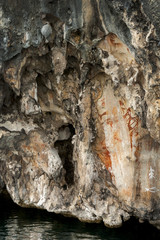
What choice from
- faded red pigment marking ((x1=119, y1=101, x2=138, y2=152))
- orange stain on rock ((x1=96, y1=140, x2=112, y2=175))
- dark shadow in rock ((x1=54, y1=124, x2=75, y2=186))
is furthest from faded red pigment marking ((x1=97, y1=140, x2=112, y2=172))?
dark shadow in rock ((x1=54, y1=124, x2=75, y2=186))

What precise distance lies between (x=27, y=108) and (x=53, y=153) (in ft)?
5.51

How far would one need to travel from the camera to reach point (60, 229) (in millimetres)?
10352

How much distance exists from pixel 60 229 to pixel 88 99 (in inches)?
152

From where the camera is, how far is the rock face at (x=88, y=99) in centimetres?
765

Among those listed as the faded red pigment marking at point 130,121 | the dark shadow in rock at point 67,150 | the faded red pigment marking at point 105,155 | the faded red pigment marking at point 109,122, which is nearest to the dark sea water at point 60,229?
the dark shadow in rock at point 67,150

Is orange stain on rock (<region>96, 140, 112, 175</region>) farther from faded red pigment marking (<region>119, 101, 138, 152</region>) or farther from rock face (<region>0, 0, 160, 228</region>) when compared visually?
faded red pigment marking (<region>119, 101, 138, 152</region>)

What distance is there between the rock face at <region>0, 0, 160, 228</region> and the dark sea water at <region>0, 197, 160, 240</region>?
0.96 feet

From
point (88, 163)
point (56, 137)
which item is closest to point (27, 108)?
point (56, 137)

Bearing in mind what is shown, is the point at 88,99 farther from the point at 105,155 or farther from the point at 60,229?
the point at 60,229

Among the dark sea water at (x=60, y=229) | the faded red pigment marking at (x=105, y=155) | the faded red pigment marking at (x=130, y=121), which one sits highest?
the faded red pigment marking at (x=130, y=121)

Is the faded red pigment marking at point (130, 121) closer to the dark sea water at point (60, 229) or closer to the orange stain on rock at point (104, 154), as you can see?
the orange stain on rock at point (104, 154)

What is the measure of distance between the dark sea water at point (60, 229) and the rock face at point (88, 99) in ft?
0.96

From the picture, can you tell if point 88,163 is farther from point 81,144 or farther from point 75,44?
point 75,44

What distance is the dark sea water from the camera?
9.56m
